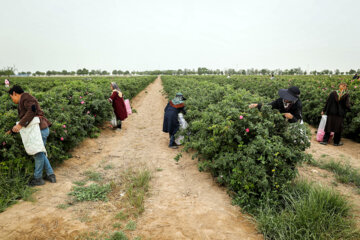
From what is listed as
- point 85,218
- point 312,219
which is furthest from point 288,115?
point 85,218

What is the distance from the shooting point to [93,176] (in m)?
4.77

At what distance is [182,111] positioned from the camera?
707 cm

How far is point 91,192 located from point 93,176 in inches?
31.0

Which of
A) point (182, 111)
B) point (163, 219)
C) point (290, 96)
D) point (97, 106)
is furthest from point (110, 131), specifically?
point (290, 96)

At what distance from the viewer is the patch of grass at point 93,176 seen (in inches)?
183

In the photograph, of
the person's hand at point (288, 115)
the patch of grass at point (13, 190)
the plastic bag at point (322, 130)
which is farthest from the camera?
the plastic bag at point (322, 130)

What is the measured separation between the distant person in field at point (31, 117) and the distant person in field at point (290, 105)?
4.08 meters

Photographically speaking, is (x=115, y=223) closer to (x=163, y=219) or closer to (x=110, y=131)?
(x=163, y=219)

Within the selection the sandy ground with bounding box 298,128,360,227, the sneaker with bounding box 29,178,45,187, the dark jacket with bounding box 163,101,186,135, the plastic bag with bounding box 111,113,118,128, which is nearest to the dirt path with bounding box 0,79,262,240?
the sneaker with bounding box 29,178,45,187

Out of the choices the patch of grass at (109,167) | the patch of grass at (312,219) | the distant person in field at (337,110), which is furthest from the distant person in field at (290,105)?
the distant person in field at (337,110)

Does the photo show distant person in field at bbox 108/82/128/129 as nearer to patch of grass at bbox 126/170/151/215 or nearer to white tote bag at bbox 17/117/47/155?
patch of grass at bbox 126/170/151/215

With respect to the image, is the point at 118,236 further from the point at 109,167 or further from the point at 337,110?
the point at 337,110

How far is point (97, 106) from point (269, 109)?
579 cm

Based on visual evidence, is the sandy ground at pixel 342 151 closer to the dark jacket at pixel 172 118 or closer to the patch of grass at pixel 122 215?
the dark jacket at pixel 172 118
